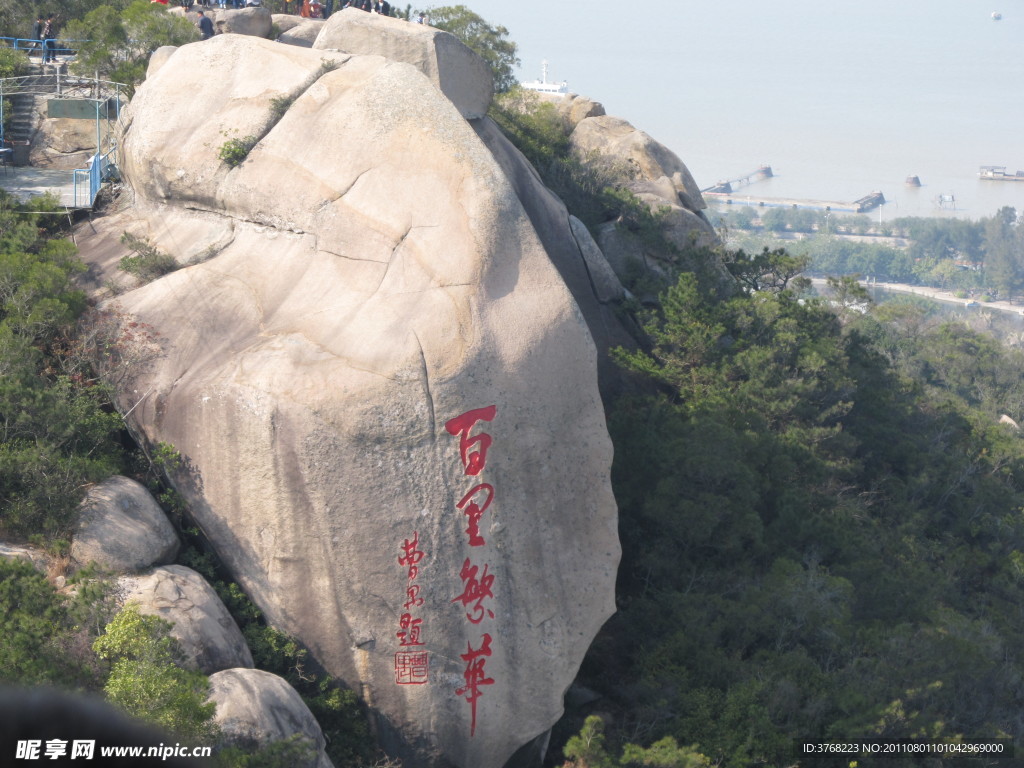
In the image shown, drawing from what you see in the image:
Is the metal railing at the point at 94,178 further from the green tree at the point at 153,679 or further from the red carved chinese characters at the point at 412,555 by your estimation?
the green tree at the point at 153,679

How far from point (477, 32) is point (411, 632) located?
1743 centimetres

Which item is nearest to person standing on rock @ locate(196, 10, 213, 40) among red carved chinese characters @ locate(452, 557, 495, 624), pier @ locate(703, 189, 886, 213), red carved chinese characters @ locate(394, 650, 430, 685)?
red carved chinese characters @ locate(452, 557, 495, 624)

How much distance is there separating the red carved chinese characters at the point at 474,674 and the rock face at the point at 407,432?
0.5 inches

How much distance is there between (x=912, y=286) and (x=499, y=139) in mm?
85219

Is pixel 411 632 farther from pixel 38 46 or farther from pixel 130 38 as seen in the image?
pixel 38 46

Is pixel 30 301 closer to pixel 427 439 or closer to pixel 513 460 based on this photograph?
pixel 427 439

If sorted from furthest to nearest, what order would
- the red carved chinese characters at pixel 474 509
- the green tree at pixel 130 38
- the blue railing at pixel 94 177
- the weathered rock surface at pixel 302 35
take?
the weathered rock surface at pixel 302 35 < the green tree at pixel 130 38 < the blue railing at pixel 94 177 < the red carved chinese characters at pixel 474 509

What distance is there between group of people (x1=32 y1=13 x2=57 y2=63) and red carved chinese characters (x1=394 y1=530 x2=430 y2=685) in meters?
11.8

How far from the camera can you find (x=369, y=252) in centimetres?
805

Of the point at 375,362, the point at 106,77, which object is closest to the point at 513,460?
the point at 375,362

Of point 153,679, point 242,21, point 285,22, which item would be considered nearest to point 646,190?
point 285,22

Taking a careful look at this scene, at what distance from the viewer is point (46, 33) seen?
1568 centimetres

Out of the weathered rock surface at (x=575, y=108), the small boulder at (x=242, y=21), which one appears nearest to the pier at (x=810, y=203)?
the weathered rock surface at (x=575, y=108)

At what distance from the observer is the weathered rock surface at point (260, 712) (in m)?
6.06
